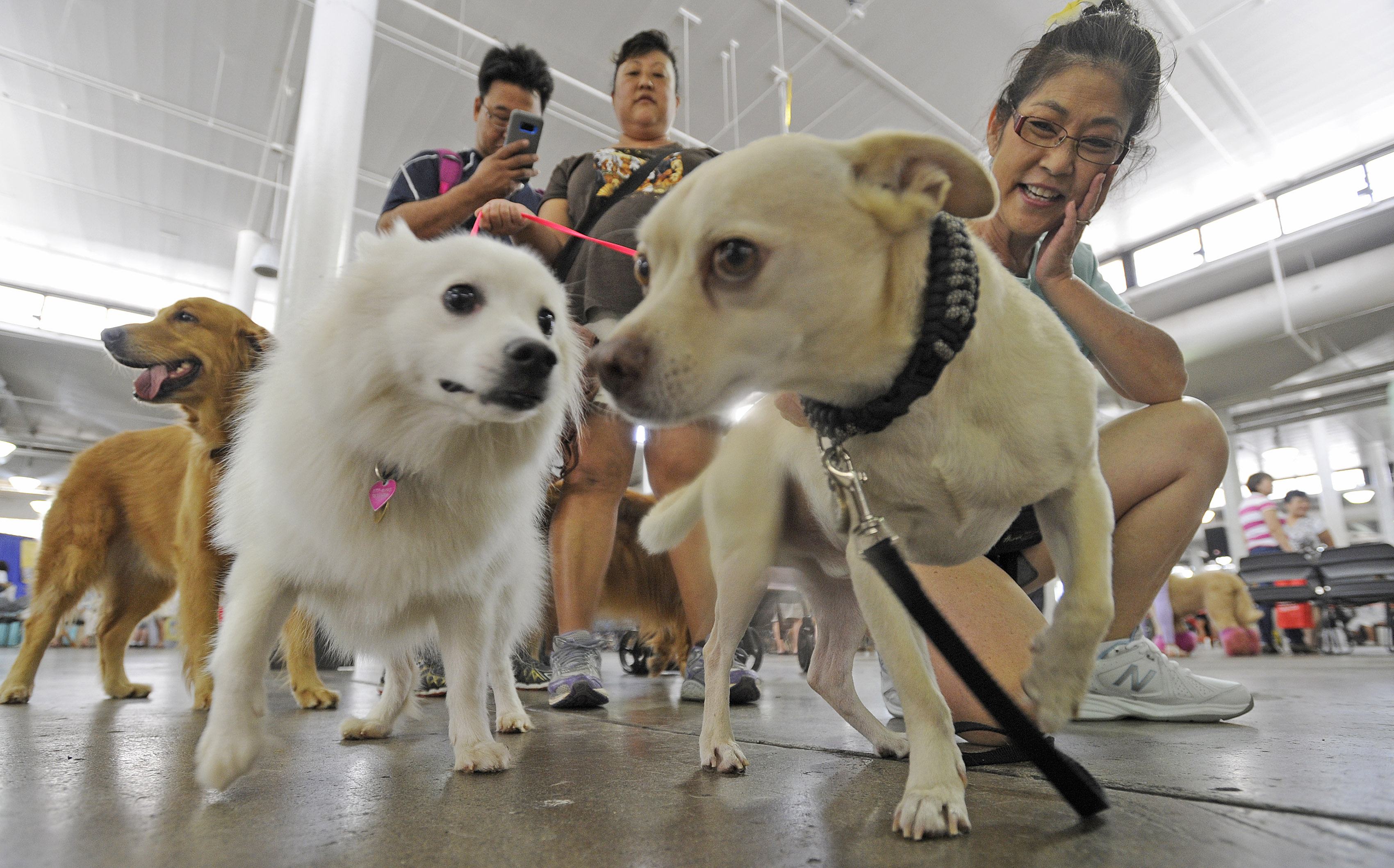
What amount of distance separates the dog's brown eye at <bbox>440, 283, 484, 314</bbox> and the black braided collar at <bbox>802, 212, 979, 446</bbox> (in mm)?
775

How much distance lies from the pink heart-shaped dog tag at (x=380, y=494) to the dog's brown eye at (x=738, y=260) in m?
0.76

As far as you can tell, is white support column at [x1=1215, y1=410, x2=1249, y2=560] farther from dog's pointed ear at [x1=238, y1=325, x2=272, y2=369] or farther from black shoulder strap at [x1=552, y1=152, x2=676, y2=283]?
dog's pointed ear at [x1=238, y1=325, x2=272, y2=369]

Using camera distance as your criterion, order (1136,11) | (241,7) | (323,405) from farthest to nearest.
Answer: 1. (241,7)
2. (1136,11)
3. (323,405)

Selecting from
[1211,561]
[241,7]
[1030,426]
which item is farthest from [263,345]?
[1211,561]

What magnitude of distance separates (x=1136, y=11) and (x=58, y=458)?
20415mm

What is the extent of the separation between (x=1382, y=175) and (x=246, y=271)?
43.0 ft

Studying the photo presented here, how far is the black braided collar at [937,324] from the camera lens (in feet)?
2.81

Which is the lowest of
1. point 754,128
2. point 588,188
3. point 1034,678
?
point 1034,678

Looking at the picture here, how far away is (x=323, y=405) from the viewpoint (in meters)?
1.33

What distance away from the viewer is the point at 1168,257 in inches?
379

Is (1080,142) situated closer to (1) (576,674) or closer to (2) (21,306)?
(1) (576,674)

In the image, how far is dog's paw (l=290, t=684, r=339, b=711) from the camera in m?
2.30

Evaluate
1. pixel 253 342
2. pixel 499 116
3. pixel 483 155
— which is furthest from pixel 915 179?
pixel 253 342

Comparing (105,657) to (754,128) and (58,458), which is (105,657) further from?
(58,458)
